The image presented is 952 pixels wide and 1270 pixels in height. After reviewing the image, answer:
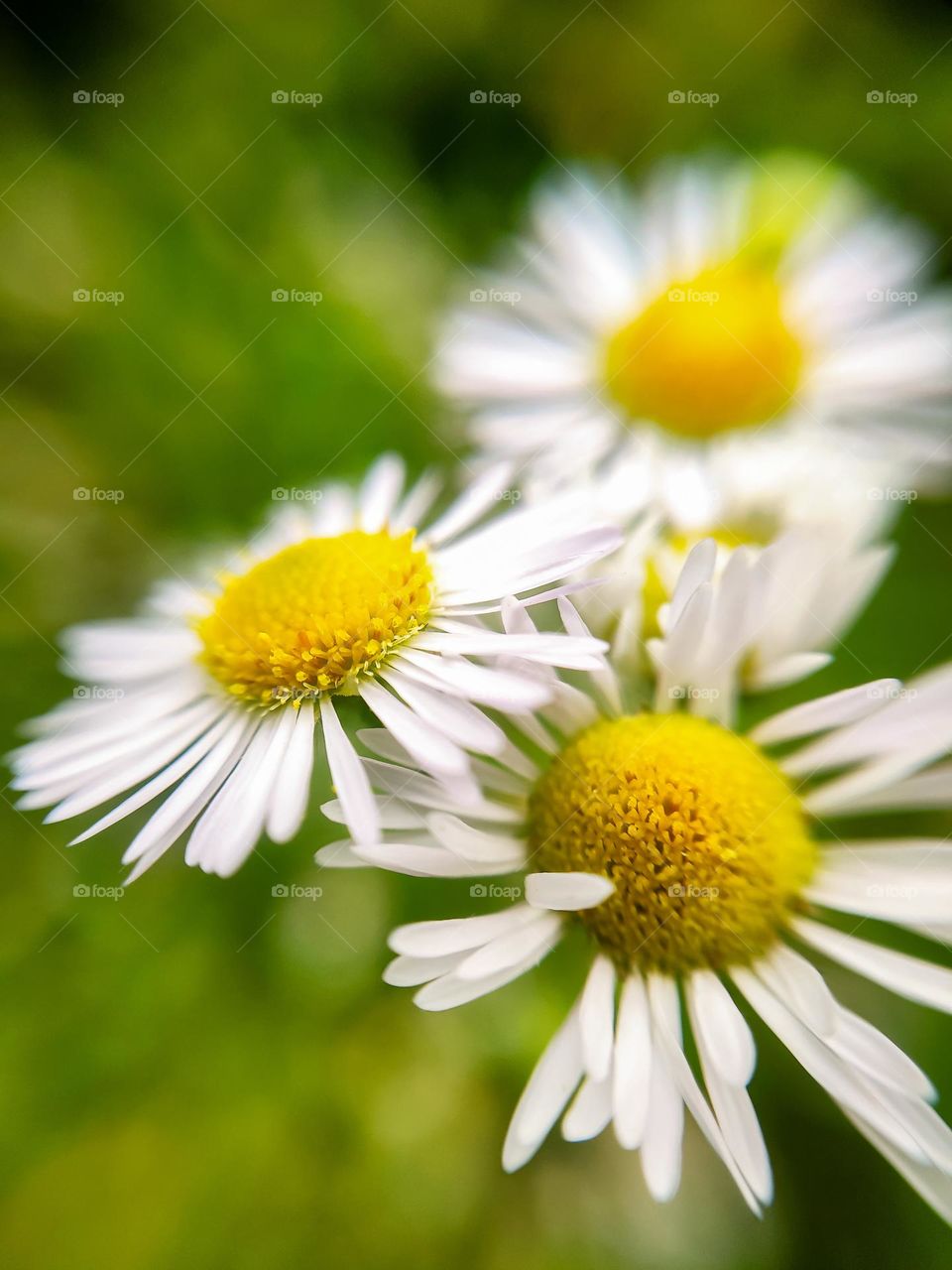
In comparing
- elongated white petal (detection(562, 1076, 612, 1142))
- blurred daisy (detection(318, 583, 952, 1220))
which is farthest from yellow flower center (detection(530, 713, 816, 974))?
elongated white petal (detection(562, 1076, 612, 1142))

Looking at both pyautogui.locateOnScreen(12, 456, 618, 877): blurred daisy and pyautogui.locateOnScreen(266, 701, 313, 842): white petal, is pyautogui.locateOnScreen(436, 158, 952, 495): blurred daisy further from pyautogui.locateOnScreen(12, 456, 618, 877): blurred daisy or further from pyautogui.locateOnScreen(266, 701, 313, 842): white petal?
pyautogui.locateOnScreen(266, 701, 313, 842): white petal

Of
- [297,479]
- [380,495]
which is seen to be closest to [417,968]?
[380,495]

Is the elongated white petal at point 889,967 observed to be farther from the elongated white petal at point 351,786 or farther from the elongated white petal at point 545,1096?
the elongated white petal at point 351,786

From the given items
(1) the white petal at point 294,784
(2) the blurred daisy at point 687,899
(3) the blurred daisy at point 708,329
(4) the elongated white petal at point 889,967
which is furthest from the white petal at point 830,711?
(3) the blurred daisy at point 708,329

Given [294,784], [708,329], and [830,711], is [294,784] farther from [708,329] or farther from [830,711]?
[708,329]

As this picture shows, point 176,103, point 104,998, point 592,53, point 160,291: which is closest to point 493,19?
point 592,53

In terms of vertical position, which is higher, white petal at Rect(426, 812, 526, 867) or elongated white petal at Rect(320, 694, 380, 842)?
elongated white petal at Rect(320, 694, 380, 842)
